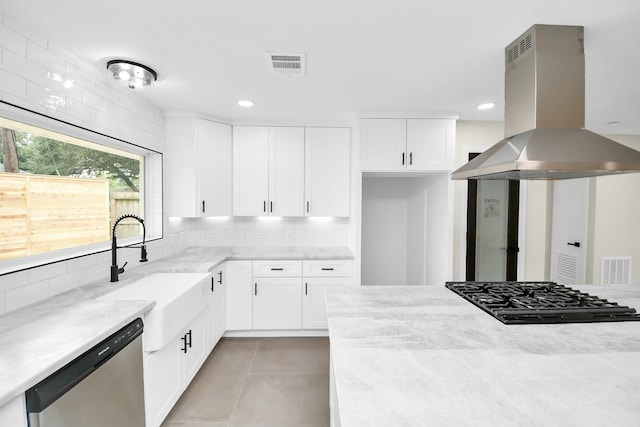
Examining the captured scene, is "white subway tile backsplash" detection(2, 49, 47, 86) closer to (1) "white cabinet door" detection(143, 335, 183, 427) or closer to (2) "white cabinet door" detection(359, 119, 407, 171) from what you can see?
(1) "white cabinet door" detection(143, 335, 183, 427)

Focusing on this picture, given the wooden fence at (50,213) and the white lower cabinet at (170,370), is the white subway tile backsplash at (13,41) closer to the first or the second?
the wooden fence at (50,213)

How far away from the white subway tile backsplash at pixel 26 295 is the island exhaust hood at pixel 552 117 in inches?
99.2

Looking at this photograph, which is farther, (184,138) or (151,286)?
(184,138)

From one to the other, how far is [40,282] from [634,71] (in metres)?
4.15

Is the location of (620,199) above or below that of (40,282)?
above

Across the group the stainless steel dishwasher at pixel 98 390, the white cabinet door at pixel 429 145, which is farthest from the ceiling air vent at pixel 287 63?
the stainless steel dishwasher at pixel 98 390

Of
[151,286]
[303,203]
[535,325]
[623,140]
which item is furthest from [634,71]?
[151,286]

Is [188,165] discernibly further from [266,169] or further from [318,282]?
[318,282]

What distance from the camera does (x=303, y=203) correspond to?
11.9 ft

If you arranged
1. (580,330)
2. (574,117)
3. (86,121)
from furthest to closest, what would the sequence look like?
(86,121) < (574,117) < (580,330)

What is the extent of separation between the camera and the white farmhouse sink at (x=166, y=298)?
1766mm

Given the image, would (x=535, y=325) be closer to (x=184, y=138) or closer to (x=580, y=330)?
(x=580, y=330)

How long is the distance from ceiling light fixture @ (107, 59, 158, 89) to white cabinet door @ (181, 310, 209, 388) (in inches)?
72.0

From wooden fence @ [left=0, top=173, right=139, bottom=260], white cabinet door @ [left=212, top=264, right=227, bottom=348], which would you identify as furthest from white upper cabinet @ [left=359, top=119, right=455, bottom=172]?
wooden fence @ [left=0, top=173, right=139, bottom=260]
